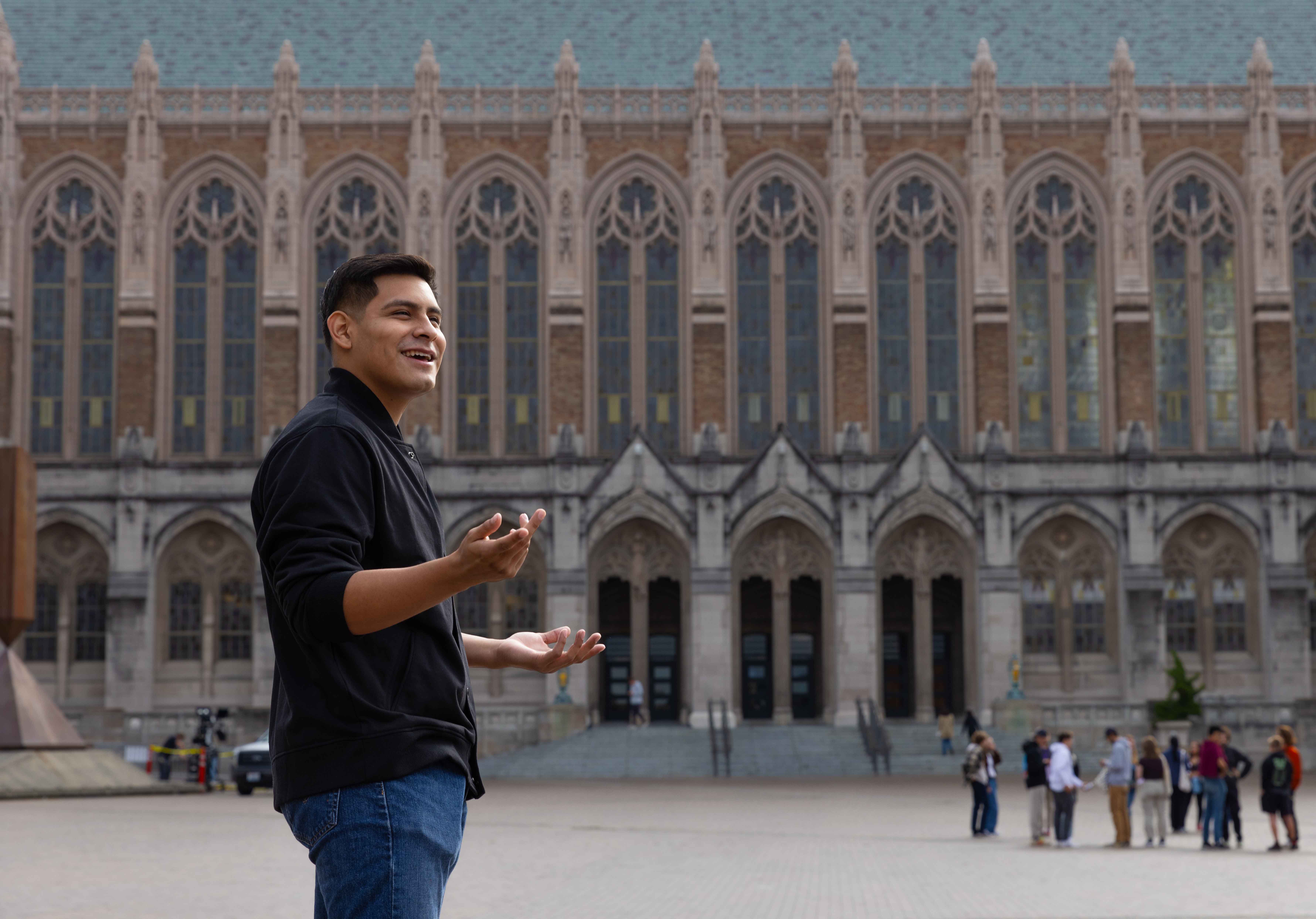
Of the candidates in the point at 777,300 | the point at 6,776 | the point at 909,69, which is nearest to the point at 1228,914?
the point at 6,776

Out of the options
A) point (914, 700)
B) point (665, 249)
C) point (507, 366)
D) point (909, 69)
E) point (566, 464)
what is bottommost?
point (914, 700)

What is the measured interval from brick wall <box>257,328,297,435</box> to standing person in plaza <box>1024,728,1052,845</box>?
27184mm

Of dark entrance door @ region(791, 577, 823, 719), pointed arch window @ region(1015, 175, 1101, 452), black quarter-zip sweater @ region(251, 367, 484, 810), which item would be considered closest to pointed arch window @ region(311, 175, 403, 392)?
dark entrance door @ region(791, 577, 823, 719)

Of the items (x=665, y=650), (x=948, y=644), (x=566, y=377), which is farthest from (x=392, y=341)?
(x=948, y=644)

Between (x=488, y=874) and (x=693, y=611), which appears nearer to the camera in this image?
(x=488, y=874)

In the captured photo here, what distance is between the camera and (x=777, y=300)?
43.5m

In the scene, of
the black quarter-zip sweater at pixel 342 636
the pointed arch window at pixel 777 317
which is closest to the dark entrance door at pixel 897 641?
the pointed arch window at pixel 777 317

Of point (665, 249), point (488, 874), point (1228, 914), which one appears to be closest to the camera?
point (1228, 914)

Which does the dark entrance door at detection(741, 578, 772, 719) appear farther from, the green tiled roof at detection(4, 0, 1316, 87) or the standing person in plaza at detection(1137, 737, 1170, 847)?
the standing person in plaza at detection(1137, 737, 1170, 847)

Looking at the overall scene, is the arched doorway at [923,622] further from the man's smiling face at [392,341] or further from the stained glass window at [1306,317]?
the man's smiling face at [392,341]

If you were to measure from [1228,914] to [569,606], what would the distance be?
3013 centimetres

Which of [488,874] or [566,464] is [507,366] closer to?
[566,464]

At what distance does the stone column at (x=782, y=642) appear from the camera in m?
42.1

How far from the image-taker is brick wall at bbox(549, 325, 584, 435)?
4262cm
